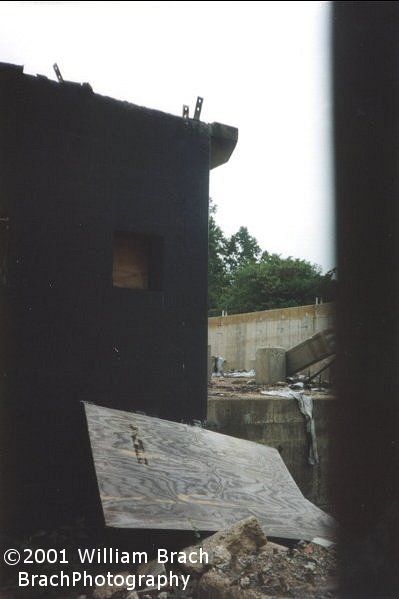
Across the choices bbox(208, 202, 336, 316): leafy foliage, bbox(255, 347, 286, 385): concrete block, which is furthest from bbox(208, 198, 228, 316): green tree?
bbox(255, 347, 286, 385): concrete block

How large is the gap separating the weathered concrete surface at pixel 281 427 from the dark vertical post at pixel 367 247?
5.34 m

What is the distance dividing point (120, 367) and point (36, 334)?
3.31ft

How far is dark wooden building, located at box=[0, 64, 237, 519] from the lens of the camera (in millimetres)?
5043

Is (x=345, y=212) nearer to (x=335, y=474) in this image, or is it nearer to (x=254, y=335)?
(x=335, y=474)

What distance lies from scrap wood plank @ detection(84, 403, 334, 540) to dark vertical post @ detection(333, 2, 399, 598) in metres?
2.07

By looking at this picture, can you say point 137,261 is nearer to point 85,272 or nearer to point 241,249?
point 85,272

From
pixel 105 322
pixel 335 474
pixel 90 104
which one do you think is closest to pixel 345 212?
pixel 335 474

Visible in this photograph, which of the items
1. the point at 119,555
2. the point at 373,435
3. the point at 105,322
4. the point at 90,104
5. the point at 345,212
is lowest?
the point at 119,555

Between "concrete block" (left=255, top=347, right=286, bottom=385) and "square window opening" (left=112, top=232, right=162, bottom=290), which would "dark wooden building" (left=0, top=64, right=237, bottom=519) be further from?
"concrete block" (left=255, top=347, right=286, bottom=385)

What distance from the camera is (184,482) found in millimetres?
4105

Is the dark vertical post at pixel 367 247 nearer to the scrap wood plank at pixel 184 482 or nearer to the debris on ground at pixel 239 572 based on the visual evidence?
the debris on ground at pixel 239 572

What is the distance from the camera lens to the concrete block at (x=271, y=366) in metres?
12.2

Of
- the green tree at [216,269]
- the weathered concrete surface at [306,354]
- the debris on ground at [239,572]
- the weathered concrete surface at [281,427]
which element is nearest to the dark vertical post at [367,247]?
the debris on ground at [239,572]

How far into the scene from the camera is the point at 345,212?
5.64 ft
